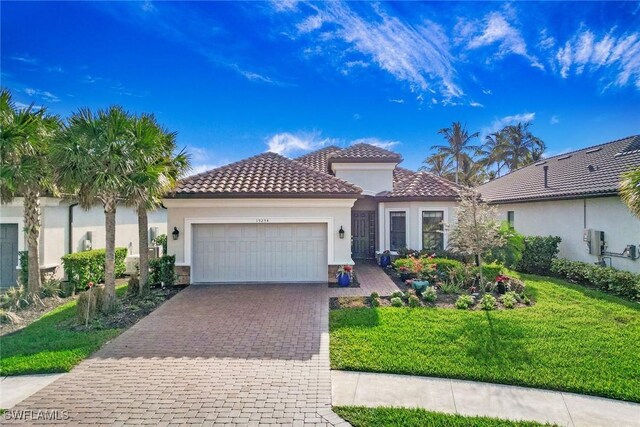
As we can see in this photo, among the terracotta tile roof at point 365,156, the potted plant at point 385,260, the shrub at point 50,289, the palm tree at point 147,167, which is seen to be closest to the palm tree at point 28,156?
the shrub at point 50,289

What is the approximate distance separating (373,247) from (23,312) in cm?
1467

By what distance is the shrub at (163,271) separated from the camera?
11.5 metres

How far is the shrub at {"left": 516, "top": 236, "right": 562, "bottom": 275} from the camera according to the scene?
13.9 metres

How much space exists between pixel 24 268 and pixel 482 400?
48.9 feet

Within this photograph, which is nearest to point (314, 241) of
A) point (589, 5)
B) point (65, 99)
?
point (65, 99)

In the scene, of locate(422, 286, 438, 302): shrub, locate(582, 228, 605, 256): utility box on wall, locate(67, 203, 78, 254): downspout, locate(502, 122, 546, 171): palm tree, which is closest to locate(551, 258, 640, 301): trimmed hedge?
locate(582, 228, 605, 256): utility box on wall

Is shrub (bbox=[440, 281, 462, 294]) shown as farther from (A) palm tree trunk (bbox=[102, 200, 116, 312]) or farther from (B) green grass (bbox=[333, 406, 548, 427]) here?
(A) palm tree trunk (bbox=[102, 200, 116, 312])

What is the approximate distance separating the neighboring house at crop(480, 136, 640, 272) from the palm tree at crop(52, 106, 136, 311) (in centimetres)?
1706

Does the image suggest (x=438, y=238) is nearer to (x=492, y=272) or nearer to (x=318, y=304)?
(x=492, y=272)

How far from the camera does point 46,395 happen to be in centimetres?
488

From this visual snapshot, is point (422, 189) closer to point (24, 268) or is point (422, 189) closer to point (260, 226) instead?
point (260, 226)

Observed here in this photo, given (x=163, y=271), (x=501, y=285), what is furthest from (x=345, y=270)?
(x=163, y=271)

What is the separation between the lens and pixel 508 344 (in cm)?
642

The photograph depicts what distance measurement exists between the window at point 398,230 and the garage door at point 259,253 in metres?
5.57
